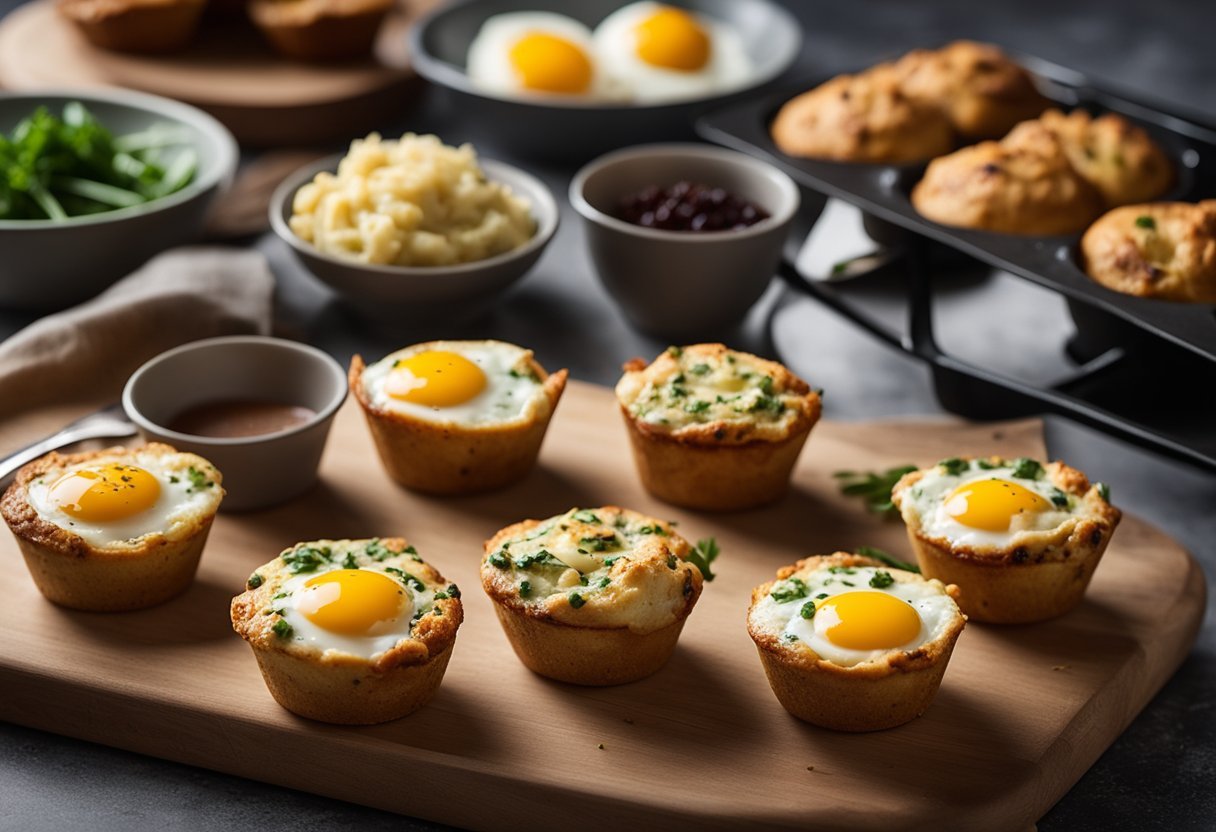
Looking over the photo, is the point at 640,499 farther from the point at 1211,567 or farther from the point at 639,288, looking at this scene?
the point at 1211,567

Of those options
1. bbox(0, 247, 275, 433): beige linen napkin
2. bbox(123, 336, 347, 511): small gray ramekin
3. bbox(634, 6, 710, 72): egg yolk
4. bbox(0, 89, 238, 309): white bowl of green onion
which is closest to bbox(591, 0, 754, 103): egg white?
bbox(634, 6, 710, 72): egg yolk

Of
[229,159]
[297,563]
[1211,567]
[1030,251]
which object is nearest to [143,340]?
[229,159]

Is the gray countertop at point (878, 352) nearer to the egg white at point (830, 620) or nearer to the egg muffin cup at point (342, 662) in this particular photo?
the egg muffin cup at point (342, 662)

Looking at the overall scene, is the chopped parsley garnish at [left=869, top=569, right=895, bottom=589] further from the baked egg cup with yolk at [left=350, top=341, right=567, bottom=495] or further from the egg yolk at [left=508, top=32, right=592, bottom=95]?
the egg yolk at [left=508, top=32, right=592, bottom=95]

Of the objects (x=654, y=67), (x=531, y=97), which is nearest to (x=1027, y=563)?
(x=531, y=97)

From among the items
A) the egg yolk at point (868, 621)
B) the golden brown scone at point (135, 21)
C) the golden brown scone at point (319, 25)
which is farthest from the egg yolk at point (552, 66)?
the egg yolk at point (868, 621)

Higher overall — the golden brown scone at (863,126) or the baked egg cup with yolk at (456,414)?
the golden brown scone at (863,126)

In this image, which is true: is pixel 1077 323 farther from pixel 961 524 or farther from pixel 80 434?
pixel 80 434

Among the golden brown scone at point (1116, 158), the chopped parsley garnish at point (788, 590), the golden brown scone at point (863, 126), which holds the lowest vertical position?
the chopped parsley garnish at point (788, 590)
